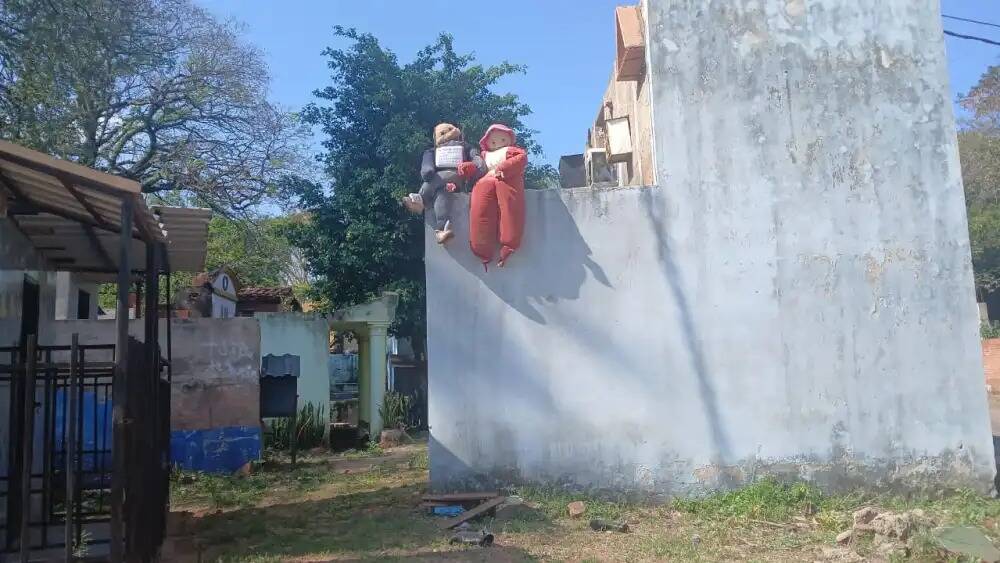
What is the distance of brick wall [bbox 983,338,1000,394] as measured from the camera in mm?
21281

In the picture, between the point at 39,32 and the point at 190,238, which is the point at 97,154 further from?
the point at 190,238

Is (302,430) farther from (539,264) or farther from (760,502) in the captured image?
(760,502)

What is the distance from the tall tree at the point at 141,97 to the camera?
35.7ft

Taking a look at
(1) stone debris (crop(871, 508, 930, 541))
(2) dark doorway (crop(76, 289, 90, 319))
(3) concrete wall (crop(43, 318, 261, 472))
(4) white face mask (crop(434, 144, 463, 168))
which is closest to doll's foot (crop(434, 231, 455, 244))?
(4) white face mask (crop(434, 144, 463, 168))

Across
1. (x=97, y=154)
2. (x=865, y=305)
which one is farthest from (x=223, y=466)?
(x=865, y=305)

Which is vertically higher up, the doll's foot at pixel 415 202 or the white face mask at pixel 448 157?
the white face mask at pixel 448 157

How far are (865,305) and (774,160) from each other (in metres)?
1.70

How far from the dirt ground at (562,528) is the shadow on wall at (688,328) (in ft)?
1.78

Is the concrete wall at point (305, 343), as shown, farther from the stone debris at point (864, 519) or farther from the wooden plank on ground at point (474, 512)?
the stone debris at point (864, 519)

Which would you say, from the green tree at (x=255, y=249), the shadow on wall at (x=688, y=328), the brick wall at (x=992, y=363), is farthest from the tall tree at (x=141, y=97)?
the brick wall at (x=992, y=363)

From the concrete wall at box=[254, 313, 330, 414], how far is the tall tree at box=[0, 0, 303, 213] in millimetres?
2403

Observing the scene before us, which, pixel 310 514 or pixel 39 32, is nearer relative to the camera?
pixel 310 514

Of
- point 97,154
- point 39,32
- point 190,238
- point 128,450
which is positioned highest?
point 39,32

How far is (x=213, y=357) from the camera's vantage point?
11258 mm
